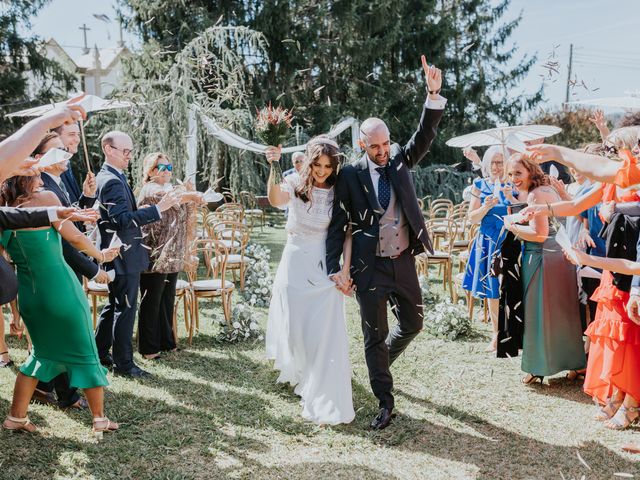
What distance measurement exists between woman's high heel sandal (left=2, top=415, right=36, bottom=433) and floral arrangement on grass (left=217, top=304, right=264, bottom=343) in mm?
2551

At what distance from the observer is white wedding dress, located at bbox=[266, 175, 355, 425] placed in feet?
13.5

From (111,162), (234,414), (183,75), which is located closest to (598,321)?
(234,414)

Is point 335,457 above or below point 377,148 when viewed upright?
below

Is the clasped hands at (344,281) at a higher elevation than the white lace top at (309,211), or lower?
lower

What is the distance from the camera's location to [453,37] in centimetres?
2605

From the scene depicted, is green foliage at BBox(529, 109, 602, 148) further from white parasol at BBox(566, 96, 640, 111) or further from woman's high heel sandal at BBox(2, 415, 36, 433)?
woman's high heel sandal at BBox(2, 415, 36, 433)

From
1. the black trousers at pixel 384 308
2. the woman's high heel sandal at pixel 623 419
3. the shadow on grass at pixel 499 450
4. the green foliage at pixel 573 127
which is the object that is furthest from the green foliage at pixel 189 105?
the green foliage at pixel 573 127

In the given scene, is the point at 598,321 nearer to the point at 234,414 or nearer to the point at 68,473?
the point at 234,414

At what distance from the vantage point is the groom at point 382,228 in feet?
13.0

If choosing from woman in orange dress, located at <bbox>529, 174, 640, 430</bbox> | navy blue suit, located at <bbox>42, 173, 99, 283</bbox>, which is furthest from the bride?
woman in orange dress, located at <bbox>529, 174, 640, 430</bbox>

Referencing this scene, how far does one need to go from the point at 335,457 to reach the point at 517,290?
220cm

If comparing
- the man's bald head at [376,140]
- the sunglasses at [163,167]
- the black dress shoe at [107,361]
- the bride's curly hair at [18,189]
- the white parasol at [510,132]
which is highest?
the white parasol at [510,132]

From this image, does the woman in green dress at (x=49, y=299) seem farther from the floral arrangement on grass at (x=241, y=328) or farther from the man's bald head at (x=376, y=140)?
the floral arrangement on grass at (x=241, y=328)

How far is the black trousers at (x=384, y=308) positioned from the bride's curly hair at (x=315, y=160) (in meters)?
0.73
